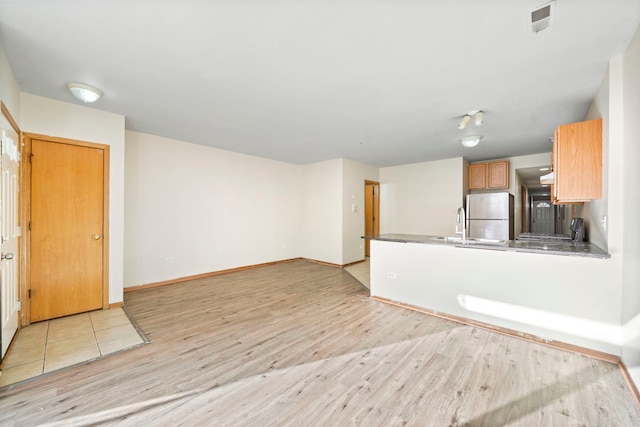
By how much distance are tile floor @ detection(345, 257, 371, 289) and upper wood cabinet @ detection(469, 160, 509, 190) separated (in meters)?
3.16

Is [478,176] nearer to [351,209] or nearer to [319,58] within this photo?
[351,209]

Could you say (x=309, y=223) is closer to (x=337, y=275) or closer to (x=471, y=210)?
(x=337, y=275)

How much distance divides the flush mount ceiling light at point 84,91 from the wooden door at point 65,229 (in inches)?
31.6

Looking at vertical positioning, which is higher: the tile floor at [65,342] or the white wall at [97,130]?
the white wall at [97,130]

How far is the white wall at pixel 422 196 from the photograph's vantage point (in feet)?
19.5

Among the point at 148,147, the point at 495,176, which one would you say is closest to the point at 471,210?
the point at 495,176

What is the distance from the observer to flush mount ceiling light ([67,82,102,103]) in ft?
8.62

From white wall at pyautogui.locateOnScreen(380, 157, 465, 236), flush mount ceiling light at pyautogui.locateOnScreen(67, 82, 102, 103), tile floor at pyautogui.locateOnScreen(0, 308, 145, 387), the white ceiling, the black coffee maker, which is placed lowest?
tile floor at pyautogui.locateOnScreen(0, 308, 145, 387)

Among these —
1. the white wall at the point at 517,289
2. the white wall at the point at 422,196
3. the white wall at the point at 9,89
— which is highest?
the white wall at the point at 9,89

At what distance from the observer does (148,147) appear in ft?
14.2

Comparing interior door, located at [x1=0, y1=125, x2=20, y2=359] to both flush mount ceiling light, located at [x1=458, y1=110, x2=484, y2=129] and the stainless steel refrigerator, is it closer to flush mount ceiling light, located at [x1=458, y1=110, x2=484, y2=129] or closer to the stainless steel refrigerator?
flush mount ceiling light, located at [x1=458, y1=110, x2=484, y2=129]

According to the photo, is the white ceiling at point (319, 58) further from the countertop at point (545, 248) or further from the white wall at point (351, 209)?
the white wall at point (351, 209)

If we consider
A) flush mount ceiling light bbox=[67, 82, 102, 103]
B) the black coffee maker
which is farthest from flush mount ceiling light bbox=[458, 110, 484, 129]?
flush mount ceiling light bbox=[67, 82, 102, 103]

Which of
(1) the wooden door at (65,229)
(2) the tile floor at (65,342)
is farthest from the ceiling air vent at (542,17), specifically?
(1) the wooden door at (65,229)
